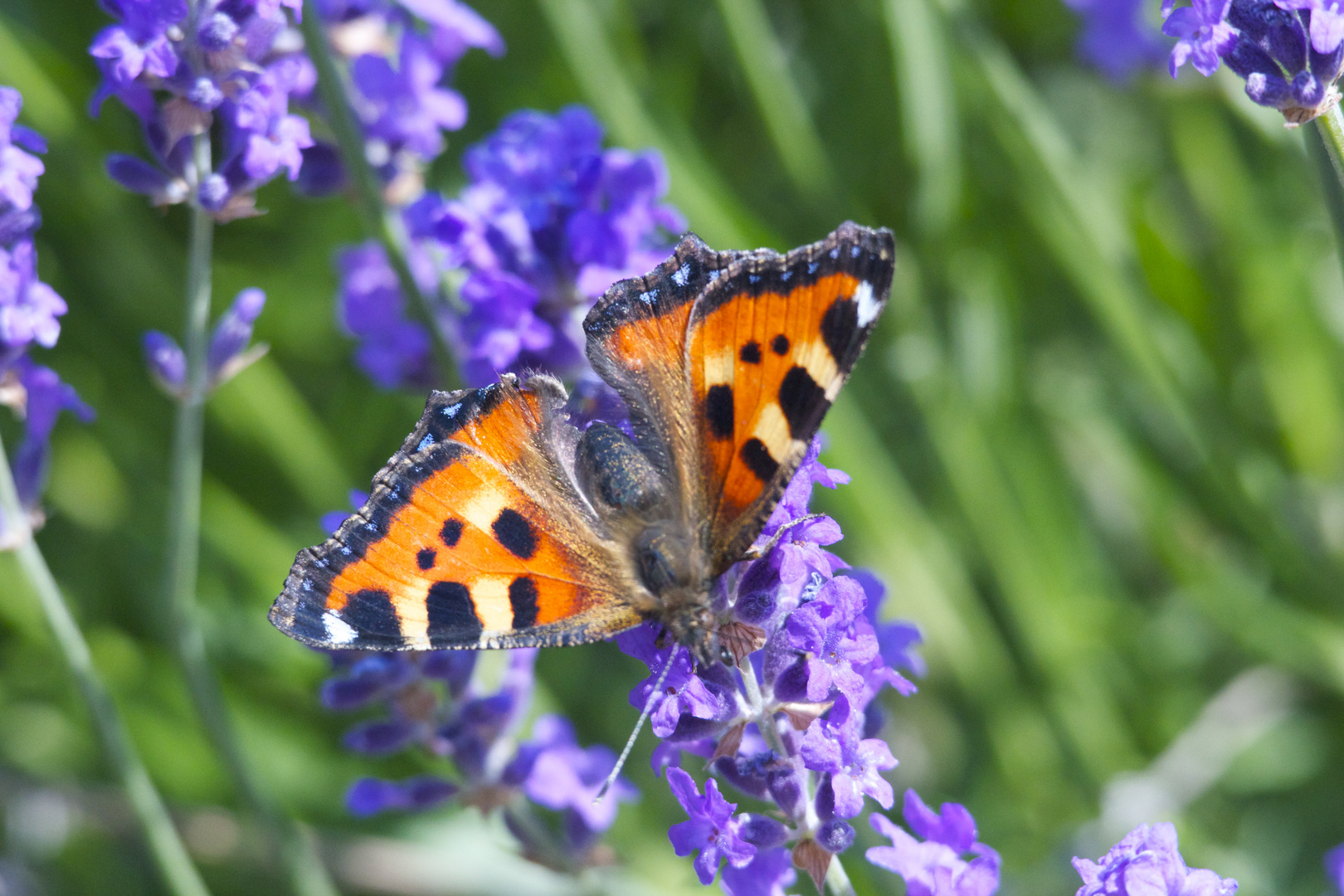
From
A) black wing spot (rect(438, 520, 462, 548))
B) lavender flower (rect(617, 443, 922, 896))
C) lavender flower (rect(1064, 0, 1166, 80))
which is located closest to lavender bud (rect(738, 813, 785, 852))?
lavender flower (rect(617, 443, 922, 896))

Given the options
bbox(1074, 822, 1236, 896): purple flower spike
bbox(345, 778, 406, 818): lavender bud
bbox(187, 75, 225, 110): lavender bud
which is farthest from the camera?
bbox(345, 778, 406, 818): lavender bud

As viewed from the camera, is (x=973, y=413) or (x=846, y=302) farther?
(x=973, y=413)

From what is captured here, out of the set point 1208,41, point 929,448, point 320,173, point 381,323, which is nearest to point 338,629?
point 381,323

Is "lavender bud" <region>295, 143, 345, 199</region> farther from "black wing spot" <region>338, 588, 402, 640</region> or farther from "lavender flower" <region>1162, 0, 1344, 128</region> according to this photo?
"lavender flower" <region>1162, 0, 1344, 128</region>

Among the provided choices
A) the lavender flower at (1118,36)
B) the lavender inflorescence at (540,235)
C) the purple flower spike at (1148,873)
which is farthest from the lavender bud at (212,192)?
the lavender flower at (1118,36)

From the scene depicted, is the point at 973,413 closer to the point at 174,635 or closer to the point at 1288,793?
the point at 1288,793

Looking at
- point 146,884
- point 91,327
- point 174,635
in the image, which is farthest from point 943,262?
point 146,884
